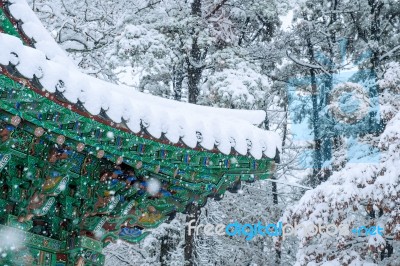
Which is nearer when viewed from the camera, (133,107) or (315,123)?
(133,107)

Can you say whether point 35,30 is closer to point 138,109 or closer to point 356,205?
point 138,109

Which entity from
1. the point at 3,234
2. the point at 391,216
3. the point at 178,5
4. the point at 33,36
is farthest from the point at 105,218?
the point at 178,5

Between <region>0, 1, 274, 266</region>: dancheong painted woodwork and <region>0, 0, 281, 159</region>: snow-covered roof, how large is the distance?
5 centimetres

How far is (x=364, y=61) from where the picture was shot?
46.2ft

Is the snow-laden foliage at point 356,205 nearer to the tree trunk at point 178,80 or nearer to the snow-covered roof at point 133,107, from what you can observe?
the snow-covered roof at point 133,107

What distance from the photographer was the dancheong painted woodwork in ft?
10.4

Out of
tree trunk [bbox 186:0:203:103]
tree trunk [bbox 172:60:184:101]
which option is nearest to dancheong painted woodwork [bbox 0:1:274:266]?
tree trunk [bbox 186:0:203:103]

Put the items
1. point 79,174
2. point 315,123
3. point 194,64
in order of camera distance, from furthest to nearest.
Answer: point 315,123 → point 194,64 → point 79,174

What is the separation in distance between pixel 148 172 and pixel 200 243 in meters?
9.39

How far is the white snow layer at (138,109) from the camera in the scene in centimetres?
270

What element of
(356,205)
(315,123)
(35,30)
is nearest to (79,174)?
(35,30)

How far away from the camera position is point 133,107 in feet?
11.2

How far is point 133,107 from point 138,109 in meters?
0.04

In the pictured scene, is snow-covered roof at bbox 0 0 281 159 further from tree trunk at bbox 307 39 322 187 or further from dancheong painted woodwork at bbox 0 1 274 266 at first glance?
tree trunk at bbox 307 39 322 187
